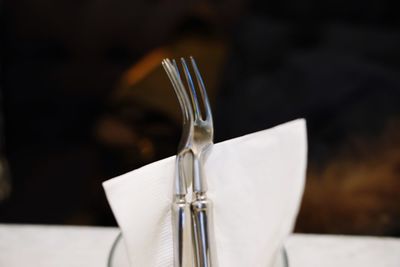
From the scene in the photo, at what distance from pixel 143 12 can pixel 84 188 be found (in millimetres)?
381

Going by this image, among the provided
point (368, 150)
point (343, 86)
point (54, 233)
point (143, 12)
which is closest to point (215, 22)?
point (143, 12)

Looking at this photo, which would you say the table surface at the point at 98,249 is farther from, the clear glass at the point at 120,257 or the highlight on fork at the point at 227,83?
the highlight on fork at the point at 227,83

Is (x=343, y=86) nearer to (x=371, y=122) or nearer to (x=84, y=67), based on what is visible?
(x=371, y=122)

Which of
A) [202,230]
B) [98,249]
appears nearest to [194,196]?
[202,230]

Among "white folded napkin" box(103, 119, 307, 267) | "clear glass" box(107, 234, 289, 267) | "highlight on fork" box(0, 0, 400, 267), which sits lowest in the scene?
"clear glass" box(107, 234, 289, 267)

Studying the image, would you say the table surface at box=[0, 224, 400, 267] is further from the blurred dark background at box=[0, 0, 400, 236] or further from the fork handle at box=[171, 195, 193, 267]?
the blurred dark background at box=[0, 0, 400, 236]

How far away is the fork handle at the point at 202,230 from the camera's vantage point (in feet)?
0.89

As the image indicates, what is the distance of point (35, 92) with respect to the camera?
3.08ft

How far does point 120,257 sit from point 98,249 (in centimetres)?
13

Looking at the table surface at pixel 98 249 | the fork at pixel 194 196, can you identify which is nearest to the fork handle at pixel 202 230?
Answer: the fork at pixel 194 196

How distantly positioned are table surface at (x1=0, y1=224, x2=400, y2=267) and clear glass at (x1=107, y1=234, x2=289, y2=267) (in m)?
0.11

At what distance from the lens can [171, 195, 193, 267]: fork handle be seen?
0.27 meters

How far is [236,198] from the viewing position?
A: 299 mm

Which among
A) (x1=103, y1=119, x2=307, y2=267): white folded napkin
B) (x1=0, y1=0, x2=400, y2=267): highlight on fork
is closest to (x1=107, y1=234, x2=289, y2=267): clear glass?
(x1=103, y1=119, x2=307, y2=267): white folded napkin
